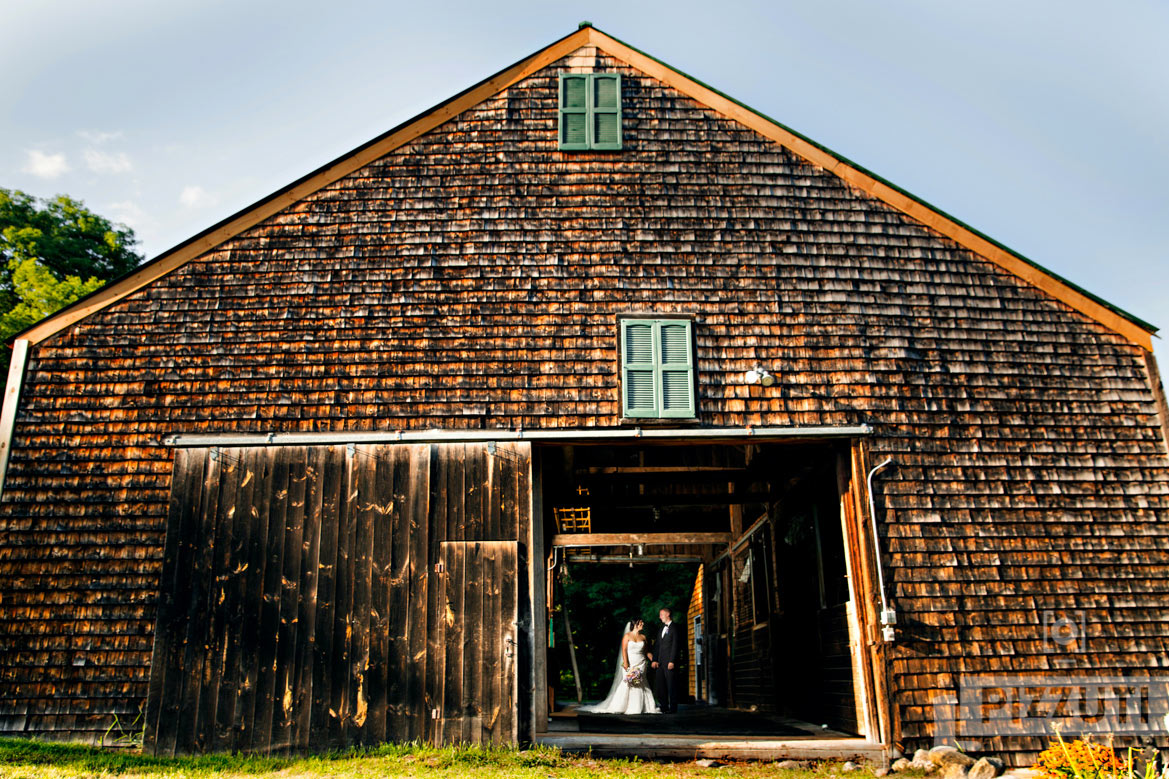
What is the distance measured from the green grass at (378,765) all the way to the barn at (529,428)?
23cm

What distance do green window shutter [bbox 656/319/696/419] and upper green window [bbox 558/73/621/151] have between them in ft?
7.92

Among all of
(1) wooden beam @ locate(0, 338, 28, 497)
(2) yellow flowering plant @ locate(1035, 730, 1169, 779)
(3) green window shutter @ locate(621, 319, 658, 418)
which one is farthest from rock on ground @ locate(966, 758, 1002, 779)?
(1) wooden beam @ locate(0, 338, 28, 497)

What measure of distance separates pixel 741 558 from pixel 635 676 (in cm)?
290

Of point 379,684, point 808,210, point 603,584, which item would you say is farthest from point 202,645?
point 603,584

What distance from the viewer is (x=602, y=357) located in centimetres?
915

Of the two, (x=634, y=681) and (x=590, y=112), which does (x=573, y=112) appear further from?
(x=634, y=681)

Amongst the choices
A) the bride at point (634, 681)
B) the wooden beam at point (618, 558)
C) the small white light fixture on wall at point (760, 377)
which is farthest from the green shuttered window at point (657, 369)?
the wooden beam at point (618, 558)

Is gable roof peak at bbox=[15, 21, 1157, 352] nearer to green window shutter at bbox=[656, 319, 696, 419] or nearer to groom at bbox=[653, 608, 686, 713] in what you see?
green window shutter at bbox=[656, 319, 696, 419]

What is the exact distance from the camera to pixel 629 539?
16000 millimetres

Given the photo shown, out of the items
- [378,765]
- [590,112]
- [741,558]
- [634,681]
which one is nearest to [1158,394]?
[590,112]

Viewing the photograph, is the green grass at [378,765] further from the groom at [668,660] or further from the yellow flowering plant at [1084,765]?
the groom at [668,660]

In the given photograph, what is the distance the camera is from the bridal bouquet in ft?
47.9

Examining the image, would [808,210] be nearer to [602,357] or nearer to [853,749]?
[602,357]

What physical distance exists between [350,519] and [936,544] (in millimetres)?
5838
